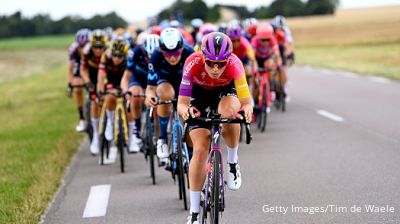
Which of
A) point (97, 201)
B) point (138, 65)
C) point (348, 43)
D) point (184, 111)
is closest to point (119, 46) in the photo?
point (138, 65)

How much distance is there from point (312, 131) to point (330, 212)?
5926 mm

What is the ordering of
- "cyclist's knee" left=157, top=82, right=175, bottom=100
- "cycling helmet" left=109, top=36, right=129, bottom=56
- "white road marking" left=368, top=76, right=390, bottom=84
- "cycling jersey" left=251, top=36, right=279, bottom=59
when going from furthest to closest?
"white road marking" left=368, top=76, right=390, bottom=84
"cycling jersey" left=251, top=36, right=279, bottom=59
"cycling helmet" left=109, top=36, right=129, bottom=56
"cyclist's knee" left=157, top=82, right=175, bottom=100

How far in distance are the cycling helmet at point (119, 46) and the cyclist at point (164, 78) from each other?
1.99 meters

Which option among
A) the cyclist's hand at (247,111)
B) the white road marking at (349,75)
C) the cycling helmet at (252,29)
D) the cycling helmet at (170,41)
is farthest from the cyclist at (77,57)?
the white road marking at (349,75)

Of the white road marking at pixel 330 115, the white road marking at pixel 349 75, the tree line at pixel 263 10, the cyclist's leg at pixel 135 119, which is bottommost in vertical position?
the tree line at pixel 263 10

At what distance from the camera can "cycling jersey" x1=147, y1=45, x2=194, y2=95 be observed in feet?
27.6

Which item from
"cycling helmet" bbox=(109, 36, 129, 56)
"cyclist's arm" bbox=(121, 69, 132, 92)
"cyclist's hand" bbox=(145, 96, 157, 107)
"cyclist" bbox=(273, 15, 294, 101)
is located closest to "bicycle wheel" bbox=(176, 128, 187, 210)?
"cyclist's hand" bbox=(145, 96, 157, 107)

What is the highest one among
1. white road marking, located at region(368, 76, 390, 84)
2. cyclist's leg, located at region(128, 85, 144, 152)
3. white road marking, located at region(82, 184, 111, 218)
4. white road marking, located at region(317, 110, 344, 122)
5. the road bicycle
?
the road bicycle

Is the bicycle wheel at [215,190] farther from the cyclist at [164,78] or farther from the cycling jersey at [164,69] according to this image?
the cycling jersey at [164,69]

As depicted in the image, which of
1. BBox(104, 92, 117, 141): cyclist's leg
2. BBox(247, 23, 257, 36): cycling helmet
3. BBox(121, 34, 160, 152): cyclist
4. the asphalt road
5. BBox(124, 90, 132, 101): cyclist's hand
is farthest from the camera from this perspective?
BBox(247, 23, 257, 36): cycling helmet

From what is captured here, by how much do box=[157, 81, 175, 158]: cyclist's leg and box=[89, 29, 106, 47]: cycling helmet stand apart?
3.21 m

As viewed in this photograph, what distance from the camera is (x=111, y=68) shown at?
1136cm

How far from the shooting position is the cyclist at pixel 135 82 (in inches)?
409

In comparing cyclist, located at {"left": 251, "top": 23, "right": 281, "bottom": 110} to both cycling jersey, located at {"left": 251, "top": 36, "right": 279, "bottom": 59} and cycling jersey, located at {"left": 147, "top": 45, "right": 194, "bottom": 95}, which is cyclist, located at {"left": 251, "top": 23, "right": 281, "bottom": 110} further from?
cycling jersey, located at {"left": 147, "top": 45, "right": 194, "bottom": 95}
